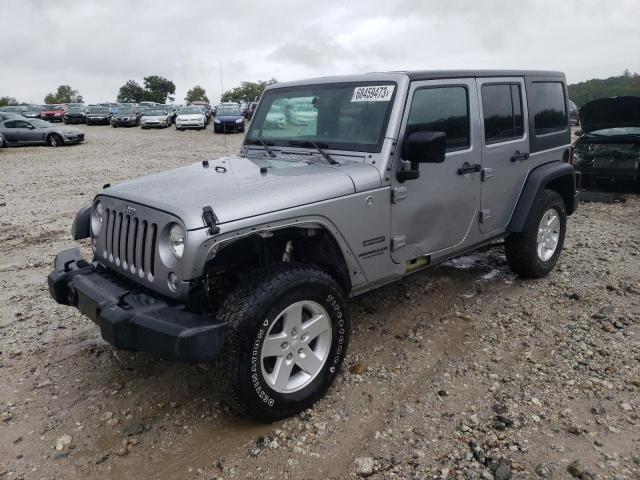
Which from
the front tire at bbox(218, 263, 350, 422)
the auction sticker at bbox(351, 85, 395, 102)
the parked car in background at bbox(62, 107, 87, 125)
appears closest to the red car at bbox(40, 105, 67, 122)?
the parked car in background at bbox(62, 107, 87, 125)

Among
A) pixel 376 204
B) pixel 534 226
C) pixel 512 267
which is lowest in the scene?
pixel 512 267

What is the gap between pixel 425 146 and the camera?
3.15 m

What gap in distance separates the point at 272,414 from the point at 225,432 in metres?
0.30

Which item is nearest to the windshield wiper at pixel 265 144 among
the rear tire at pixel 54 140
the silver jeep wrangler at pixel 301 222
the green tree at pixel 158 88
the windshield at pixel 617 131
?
the silver jeep wrangler at pixel 301 222

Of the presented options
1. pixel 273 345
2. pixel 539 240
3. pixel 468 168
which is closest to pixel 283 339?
pixel 273 345

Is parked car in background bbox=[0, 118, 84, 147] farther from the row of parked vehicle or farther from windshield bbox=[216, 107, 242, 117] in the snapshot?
windshield bbox=[216, 107, 242, 117]

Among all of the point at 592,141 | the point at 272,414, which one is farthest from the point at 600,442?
the point at 592,141

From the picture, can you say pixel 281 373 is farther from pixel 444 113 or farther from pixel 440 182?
pixel 444 113

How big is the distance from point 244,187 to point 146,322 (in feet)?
3.07

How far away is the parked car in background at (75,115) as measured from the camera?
3519 centimetres

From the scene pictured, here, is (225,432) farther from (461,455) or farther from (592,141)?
(592,141)

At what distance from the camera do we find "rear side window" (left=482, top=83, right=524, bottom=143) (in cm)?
420

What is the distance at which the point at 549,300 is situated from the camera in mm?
4609

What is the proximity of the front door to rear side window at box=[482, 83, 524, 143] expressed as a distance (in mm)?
179
